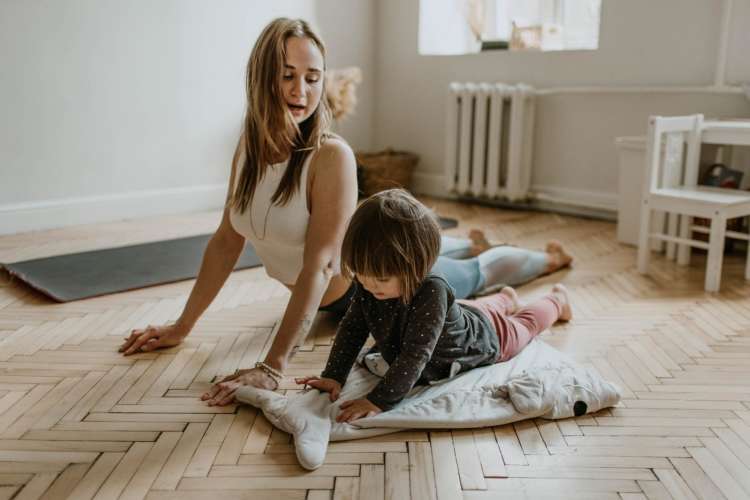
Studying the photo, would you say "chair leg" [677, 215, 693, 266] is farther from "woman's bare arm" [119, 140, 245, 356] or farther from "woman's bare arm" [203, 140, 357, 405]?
"woman's bare arm" [119, 140, 245, 356]

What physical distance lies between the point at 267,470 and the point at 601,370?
964 mm

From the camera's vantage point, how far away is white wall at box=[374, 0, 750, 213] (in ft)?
10.8

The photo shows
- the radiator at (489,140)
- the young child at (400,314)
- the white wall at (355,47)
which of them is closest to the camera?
the young child at (400,314)

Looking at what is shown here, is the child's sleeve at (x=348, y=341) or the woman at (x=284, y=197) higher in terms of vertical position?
the woman at (x=284, y=197)

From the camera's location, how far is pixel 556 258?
9.26ft

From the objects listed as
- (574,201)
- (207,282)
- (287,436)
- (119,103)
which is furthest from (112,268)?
(574,201)

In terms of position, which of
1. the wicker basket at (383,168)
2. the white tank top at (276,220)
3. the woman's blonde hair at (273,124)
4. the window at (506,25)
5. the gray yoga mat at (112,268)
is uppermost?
Result: the window at (506,25)

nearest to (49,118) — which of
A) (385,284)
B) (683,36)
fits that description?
(385,284)

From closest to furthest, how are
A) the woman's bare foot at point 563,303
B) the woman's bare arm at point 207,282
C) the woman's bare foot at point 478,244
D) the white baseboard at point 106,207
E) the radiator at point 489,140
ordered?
the woman's bare arm at point 207,282
the woman's bare foot at point 563,303
the woman's bare foot at point 478,244
the white baseboard at point 106,207
the radiator at point 489,140

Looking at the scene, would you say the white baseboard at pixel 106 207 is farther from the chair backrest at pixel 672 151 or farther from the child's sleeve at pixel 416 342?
the child's sleeve at pixel 416 342

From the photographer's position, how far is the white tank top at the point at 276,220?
5.84ft

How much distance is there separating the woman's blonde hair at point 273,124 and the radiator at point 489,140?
2329mm

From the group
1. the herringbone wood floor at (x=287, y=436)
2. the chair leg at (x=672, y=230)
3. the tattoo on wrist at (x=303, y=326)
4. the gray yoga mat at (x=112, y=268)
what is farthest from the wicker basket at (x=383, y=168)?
the tattoo on wrist at (x=303, y=326)

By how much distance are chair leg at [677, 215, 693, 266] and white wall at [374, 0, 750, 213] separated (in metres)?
0.65
